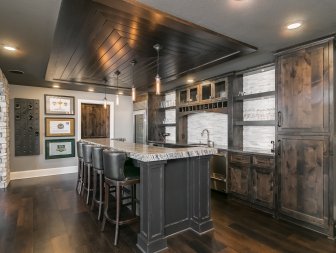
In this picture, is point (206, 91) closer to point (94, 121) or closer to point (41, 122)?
point (94, 121)

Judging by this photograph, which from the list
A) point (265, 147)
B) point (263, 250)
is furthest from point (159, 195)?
point (265, 147)

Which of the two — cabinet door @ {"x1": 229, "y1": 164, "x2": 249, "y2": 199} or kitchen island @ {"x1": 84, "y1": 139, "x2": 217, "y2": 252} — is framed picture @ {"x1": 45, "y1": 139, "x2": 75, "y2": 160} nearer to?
kitchen island @ {"x1": 84, "y1": 139, "x2": 217, "y2": 252}

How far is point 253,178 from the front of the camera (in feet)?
10.7

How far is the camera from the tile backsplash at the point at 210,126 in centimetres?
452

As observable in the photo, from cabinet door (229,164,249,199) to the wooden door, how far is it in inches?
174

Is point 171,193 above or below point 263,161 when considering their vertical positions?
below

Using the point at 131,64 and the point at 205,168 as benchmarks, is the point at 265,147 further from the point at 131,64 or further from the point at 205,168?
the point at 131,64

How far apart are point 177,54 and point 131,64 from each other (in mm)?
900

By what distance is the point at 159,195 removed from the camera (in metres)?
2.18

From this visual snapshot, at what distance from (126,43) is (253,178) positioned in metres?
2.81

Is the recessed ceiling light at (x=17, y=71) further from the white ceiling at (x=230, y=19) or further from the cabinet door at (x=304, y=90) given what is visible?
the cabinet door at (x=304, y=90)

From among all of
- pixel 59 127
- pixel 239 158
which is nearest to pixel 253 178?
pixel 239 158

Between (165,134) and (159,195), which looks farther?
(165,134)

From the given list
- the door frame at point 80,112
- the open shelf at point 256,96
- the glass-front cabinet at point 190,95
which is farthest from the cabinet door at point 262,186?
the door frame at point 80,112
